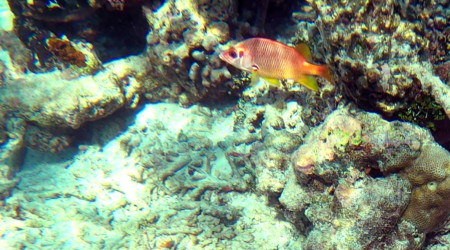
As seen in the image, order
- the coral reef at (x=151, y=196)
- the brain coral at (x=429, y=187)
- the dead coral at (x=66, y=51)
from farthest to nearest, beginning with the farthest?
1. the dead coral at (x=66, y=51)
2. the coral reef at (x=151, y=196)
3. the brain coral at (x=429, y=187)

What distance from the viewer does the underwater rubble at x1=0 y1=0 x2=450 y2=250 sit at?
249cm

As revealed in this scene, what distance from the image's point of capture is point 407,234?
256 cm

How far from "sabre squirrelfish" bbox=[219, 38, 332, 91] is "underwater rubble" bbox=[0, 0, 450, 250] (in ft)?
0.69

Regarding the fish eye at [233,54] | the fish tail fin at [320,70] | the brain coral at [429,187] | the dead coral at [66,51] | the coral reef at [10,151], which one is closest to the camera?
the brain coral at [429,187]

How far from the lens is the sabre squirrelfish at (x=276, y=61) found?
2.90 m

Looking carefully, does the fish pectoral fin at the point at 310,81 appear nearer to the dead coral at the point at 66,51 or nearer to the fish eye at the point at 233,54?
the fish eye at the point at 233,54

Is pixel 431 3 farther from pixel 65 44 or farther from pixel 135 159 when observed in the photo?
pixel 65 44

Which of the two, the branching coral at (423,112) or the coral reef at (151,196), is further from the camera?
the coral reef at (151,196)

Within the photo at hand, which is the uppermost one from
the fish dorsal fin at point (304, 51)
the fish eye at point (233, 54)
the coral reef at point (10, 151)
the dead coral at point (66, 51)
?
the dead coral at point (66, 51)

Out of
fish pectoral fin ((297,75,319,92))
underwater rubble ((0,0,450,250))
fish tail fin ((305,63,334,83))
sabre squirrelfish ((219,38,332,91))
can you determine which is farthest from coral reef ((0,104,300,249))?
fish tail fin ((305,63,334,83))

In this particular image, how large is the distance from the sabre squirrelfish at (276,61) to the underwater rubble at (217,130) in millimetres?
210

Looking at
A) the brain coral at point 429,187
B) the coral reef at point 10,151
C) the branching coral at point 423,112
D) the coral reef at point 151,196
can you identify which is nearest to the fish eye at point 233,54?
the branching coral at point 423,112

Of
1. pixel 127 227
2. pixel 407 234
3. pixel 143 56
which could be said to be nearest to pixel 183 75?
pixel 143 56

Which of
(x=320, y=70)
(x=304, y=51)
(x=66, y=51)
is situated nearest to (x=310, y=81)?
(x=320, y=70)
